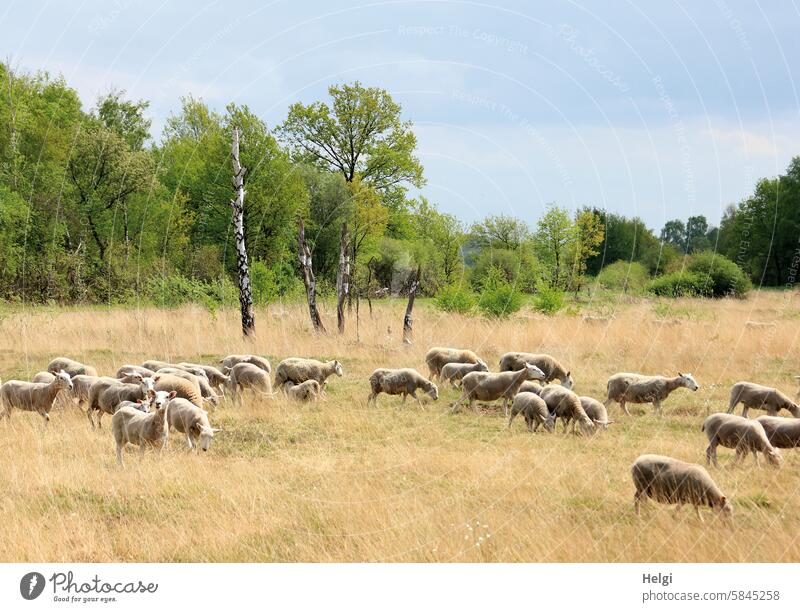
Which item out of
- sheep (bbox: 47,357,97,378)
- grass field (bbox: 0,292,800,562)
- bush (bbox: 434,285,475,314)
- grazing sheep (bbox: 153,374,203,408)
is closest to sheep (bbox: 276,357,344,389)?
grass field (bbox: 0,292,800,562)

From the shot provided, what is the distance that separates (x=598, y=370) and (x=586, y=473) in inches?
430

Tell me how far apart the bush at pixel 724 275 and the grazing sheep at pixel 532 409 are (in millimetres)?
39398

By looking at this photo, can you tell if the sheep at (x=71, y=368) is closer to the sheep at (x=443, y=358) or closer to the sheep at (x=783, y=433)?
the sheep at (x=443, y=358)

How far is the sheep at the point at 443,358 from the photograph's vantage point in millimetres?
20750

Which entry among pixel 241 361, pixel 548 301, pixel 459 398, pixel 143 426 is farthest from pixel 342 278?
pixel 143 426

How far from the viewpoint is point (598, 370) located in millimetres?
22438

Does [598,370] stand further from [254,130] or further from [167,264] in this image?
[167,264]

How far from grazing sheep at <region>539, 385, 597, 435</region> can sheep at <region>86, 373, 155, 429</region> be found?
24.6ft

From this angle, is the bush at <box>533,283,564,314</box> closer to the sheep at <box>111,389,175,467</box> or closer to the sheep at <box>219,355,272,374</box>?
the sheep at <box>219,355,272,374</box>

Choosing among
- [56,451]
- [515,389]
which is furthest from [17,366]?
[515,389]

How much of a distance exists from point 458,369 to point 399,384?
220cm

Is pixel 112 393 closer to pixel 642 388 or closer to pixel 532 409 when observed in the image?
pixel 532 409

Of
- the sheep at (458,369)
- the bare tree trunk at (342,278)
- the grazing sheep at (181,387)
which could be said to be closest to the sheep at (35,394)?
the grazing sheep at (181,387)

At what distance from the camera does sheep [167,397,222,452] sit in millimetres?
13141
